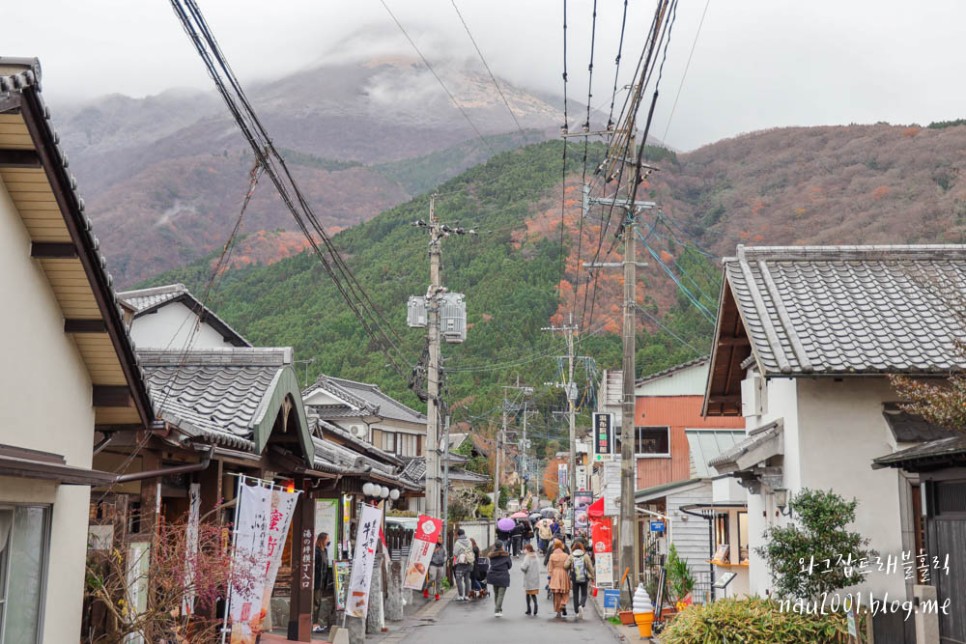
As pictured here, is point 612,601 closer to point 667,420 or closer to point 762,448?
point 762,448

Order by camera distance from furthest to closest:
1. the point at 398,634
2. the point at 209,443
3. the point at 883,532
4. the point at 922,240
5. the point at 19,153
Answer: the point at 922,240 < the point at 398,634 < the point at 883,532 < the point at 209,443 < the point at 19,153

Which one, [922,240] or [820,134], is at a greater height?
[820,134]

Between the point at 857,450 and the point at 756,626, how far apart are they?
11.0ft

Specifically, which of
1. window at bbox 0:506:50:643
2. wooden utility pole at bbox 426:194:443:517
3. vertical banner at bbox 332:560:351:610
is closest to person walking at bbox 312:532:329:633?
vertical banner at bbox 332:560:351:610

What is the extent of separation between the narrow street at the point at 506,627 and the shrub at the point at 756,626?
6.10 metres

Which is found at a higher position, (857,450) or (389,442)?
(389,442)

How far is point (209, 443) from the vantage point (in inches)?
447

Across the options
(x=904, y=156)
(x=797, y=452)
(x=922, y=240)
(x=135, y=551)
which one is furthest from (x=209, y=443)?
(x=904, y=156)

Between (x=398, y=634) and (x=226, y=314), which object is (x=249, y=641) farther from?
(x=226, y=314)

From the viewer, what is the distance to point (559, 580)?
23875mm

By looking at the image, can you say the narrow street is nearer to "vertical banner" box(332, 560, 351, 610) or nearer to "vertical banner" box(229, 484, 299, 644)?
"vertical banner" box(332, 560, 351, 610)

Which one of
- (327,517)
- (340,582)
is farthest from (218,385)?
(327,517)

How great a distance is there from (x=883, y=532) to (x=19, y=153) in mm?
12474

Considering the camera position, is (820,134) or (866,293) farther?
(820,134)
